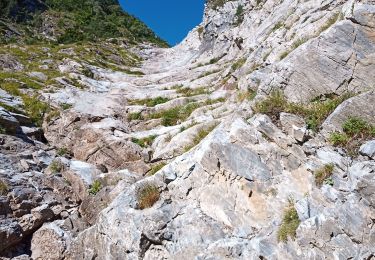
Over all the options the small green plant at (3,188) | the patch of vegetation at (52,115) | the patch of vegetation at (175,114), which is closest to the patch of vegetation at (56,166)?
the small green plant at (3,188)

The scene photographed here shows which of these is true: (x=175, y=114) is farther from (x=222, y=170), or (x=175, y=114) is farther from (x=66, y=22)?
(x=66, y=22)

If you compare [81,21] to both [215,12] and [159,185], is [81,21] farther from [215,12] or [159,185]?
[159,185]

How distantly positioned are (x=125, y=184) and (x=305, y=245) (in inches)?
278

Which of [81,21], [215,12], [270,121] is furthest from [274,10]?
[81,21]

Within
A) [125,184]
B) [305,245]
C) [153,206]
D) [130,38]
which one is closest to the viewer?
[305,245]

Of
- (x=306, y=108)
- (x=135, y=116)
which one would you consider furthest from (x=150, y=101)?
(x=306, y=108)

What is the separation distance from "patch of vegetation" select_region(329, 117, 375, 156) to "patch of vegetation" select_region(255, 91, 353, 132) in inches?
27.3

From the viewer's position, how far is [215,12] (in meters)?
50.2

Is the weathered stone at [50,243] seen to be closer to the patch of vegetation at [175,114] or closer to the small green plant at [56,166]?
the small green plant at [56,166]

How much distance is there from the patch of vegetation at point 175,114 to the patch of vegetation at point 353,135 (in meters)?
10.7

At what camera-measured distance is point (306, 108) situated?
493 inches

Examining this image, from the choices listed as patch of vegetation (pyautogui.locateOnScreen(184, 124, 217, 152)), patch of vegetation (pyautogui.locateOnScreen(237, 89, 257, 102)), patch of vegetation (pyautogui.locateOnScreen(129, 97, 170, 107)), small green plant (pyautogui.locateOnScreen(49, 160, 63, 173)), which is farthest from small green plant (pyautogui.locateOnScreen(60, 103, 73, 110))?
patch of vegetation (pyautogui.locateOnScreen(237, 89, 257, 102))

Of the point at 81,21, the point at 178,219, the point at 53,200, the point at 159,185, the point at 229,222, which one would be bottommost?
the point at 229,222

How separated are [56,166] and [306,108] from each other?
1004cm
